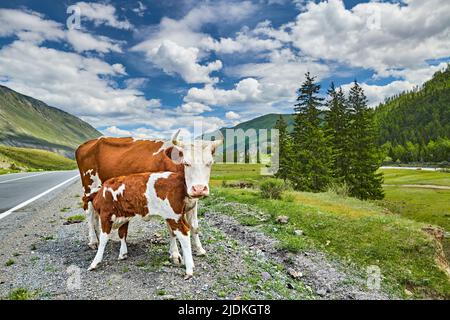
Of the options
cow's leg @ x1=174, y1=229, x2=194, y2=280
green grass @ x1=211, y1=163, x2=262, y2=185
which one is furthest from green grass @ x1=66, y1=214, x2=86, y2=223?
green grass @ x1=211, y1=163, x2=262, y2=185

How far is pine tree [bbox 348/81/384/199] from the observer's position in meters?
38.6

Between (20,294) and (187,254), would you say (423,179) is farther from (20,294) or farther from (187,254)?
(20,294)

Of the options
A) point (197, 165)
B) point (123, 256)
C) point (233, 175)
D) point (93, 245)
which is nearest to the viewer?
point (197, 165)

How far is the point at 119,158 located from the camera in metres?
8.70

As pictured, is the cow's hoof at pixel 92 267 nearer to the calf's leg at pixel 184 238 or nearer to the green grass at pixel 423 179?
the calf's leg at pixel 184 238

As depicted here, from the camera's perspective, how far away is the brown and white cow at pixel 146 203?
22.8 feet

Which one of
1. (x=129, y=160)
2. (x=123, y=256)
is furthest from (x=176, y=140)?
(x=123, y=256)

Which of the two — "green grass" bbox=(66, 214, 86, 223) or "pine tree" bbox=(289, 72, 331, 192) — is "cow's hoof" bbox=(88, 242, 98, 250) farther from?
"pine tree" bbox=(289, 72, 331, 192)

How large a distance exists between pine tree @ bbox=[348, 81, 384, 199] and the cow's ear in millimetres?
34599

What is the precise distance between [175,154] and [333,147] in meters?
35.7

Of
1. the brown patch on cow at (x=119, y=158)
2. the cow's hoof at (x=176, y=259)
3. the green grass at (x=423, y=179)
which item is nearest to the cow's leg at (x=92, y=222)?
the brown patch on cow at (x=119, y=158)

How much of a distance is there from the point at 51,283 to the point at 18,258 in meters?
2.38

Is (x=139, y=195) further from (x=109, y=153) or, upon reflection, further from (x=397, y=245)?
(x=397, y=245)
